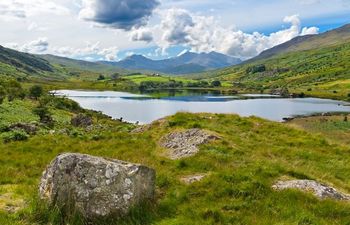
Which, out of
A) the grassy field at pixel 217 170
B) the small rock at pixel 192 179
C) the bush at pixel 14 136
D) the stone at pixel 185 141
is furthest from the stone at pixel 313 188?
the bush at pixel 14 136

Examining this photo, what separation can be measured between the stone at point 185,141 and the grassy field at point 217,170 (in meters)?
0.62

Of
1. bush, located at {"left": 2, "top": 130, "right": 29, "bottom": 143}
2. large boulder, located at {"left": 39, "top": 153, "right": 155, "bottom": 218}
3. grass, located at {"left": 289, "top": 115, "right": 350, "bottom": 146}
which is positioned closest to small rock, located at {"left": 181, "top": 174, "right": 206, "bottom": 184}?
large boulder, located at {"left": 39, "top": 153, "right": 155, "bottom": 218}

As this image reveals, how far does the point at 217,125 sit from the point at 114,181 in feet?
60.7

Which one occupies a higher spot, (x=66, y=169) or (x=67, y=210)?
(x=66, y=169)

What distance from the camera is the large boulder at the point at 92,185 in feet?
40.1

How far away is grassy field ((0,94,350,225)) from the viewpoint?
1274 centimetres

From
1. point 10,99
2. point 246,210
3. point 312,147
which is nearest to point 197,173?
point 246,210

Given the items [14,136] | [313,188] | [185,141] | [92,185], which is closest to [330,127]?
[185,141]

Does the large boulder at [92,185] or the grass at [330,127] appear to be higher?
the large boulder at [92,185]

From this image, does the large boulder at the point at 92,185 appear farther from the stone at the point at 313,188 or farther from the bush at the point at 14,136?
the bush at the point at 14,136

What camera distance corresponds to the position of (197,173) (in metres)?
18.1

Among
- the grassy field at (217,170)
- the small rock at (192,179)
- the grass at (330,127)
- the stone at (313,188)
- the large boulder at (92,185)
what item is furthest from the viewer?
the grass at (330,127)

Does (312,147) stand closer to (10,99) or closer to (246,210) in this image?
(246,210)

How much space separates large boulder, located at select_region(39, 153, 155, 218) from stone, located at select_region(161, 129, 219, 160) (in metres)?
8.60
